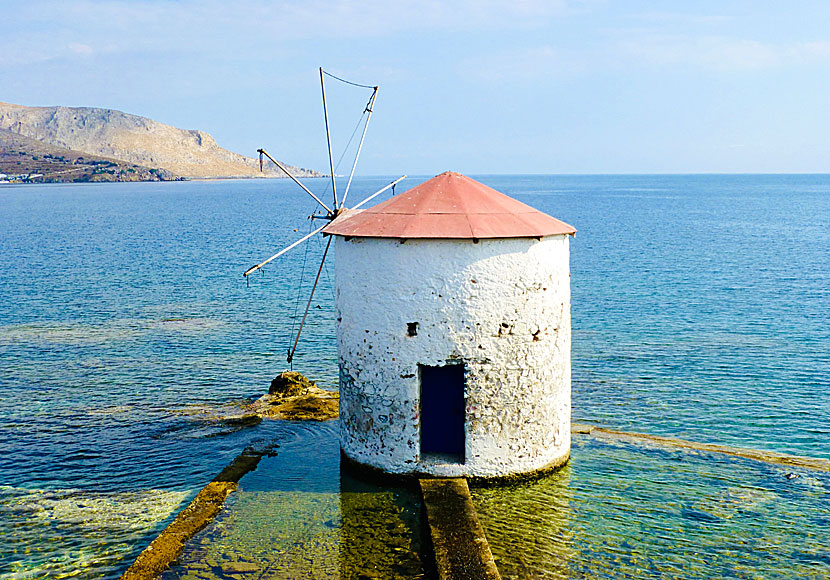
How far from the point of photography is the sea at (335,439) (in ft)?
40.4

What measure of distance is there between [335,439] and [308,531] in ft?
15.3

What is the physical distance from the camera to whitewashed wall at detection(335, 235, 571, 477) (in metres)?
13.6

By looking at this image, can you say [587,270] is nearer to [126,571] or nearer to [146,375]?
[146,375]

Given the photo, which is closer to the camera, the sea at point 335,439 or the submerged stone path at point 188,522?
the submerged stone path at point 188,522

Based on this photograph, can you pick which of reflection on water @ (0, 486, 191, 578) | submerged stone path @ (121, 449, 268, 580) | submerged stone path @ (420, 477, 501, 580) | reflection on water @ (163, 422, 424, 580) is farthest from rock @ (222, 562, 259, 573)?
submerged stone path @ (420, 477, 501, 580)

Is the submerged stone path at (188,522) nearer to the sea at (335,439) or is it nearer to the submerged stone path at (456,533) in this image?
the sea at (335,439)

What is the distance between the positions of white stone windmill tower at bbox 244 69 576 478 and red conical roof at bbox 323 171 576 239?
0.11 ft

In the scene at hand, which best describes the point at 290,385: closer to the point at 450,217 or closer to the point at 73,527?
the point at 73,527

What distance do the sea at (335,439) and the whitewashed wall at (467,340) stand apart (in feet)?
2.71

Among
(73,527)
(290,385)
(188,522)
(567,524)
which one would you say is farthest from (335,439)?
(567,524)

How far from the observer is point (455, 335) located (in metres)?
13.6

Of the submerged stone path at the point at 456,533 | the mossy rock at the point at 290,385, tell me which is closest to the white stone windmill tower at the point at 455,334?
the submerged stone path at the point at 456,533

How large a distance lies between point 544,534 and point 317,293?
100 ft

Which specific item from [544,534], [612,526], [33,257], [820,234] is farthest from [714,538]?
[820,234]
